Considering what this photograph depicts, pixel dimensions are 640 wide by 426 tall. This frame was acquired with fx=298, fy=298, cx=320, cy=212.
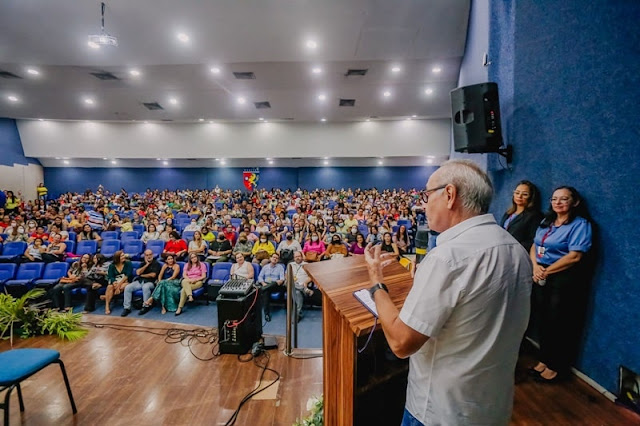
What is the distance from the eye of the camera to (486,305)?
732 mm

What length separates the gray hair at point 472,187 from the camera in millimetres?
811

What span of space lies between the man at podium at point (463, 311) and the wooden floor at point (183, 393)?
4.14 feet

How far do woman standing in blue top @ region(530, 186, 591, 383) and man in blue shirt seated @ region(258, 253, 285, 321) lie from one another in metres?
3.18

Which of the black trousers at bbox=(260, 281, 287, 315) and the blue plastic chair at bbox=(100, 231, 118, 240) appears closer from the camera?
the black trousers at bbox=(260, 281, 287, 315)

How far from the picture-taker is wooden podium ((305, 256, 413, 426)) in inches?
40.7

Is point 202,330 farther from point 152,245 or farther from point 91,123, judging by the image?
point 91,123

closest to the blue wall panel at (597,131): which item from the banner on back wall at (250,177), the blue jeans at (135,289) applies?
the blue jeans at (135,289)

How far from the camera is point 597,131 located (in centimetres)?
194

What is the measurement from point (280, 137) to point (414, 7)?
9.08 meters

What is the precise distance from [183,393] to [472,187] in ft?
8.91

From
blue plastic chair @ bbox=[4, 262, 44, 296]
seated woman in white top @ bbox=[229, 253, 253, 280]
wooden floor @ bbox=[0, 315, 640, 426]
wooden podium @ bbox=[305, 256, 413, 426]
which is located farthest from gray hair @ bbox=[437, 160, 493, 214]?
blue plastic chair @ bbox=[4, 262, 44, 296]

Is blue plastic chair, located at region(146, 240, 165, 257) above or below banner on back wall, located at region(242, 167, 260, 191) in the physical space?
below

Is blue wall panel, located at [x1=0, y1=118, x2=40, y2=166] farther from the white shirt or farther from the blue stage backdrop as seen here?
the white shirt

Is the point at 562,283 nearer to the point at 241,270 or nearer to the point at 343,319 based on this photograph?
the point at 343,319
